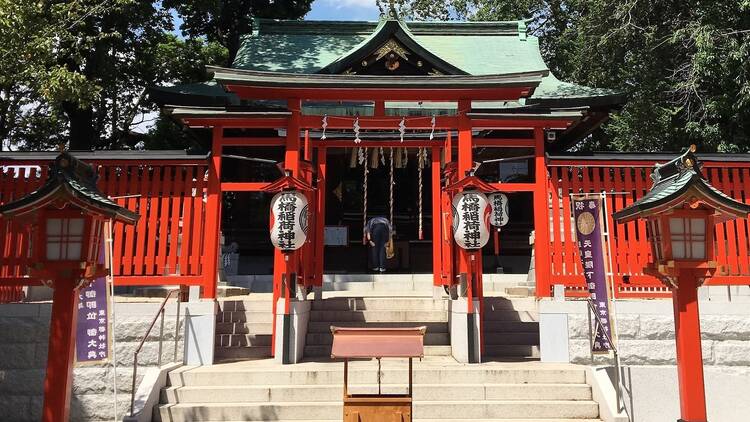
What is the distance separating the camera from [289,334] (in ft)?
29.6

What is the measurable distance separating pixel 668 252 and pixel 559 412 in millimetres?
2886

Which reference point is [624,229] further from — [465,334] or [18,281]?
[18,281]

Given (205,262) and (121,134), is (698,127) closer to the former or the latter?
(205,262)

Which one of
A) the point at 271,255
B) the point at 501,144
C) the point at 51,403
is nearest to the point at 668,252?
the point at 501,144

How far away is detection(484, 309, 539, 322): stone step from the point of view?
10.4 meters

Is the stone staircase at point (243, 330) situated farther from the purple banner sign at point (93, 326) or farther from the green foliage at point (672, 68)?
the green foliage at point (672, 68)

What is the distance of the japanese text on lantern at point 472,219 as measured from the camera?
8852 mm

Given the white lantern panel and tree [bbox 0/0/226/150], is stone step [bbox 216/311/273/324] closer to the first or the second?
the white lantern panel

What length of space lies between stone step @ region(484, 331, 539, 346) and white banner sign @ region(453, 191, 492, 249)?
2.06m

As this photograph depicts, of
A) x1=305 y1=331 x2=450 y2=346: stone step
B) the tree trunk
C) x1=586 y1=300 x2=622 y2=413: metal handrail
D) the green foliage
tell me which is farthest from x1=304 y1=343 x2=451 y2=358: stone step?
the tree trunk

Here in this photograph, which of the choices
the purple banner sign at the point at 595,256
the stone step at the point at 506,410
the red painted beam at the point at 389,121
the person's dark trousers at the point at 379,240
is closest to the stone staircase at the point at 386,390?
the stone step at the point at 506,410

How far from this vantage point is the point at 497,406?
24.6ft

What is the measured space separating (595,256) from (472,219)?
196cm

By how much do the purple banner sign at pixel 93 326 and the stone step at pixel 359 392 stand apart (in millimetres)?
1108
